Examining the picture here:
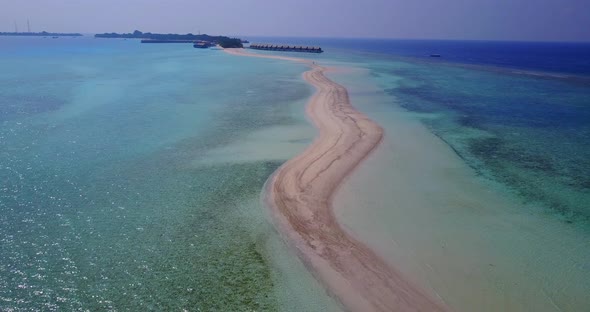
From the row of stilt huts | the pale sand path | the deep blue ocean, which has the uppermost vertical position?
the row of stilt huts

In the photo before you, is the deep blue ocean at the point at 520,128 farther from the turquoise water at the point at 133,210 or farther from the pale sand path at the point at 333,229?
the turquoise water at the point at 133,210

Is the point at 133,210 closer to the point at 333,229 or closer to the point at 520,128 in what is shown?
the point at 333,229

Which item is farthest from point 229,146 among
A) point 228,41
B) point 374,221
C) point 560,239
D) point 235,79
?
point 228,41

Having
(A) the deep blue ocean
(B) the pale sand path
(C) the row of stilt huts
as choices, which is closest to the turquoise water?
(B) the pale sand path

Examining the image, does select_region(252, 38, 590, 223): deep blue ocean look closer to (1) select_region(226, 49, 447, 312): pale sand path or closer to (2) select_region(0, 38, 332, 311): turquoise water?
(1) select_region(226, 49, 447, 312): pale sand path

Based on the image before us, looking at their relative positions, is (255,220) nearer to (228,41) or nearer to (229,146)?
(229,146)

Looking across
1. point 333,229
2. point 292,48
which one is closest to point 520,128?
point 333,229
